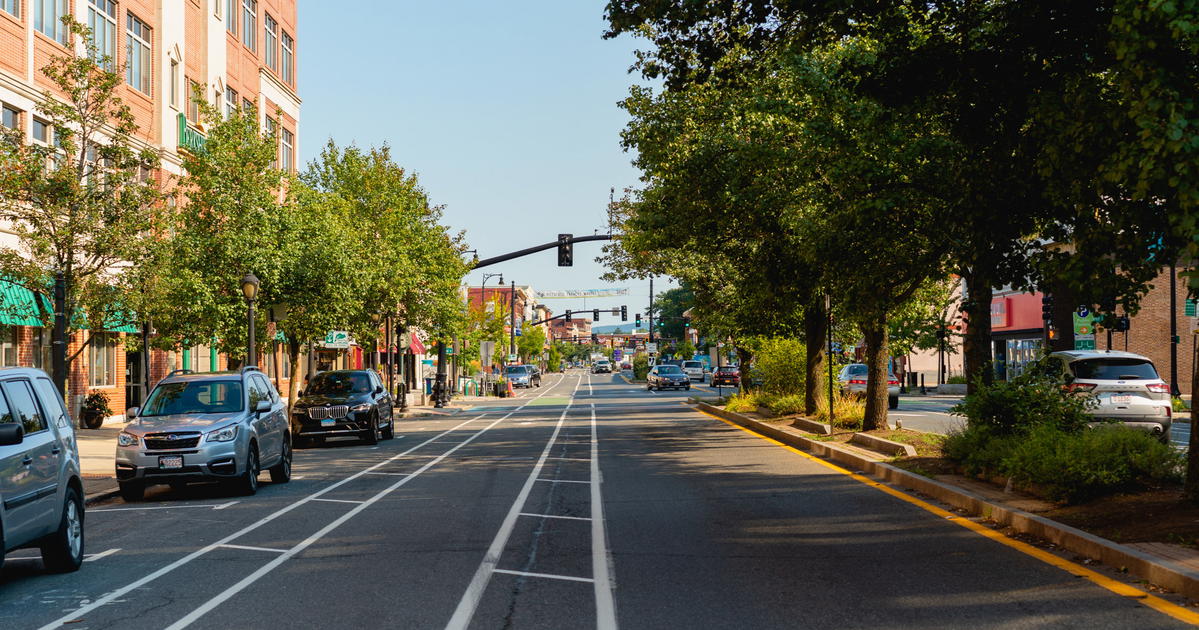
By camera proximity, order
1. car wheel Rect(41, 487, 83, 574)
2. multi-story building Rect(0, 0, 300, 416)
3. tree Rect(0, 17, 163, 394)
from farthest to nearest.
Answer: multi-story building Rect(0, 0, 300, 416) < tree Rect(0, 17, 163, 394) < car wheel Rect(41, 487, 83, 574)

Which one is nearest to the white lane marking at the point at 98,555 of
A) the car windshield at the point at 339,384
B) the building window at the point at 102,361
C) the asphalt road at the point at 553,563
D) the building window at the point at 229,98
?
the asphalt road at the point at 553,563

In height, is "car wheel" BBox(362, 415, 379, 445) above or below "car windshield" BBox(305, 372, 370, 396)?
below

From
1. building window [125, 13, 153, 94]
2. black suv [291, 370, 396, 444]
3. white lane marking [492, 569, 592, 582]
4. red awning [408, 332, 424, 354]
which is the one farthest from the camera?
red awning [408, 332, 424, 354]

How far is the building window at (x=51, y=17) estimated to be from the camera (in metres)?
26.3

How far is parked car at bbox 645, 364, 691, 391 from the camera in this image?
229 ft

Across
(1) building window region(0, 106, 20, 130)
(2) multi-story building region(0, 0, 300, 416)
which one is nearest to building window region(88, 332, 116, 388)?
(2) multi-story building region(0, 0, 300, 416)

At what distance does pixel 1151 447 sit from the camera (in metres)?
11.1

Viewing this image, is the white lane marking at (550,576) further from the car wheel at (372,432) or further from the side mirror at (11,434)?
the car wheel at (372,432)

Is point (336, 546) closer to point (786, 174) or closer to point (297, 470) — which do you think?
point (297, 470)

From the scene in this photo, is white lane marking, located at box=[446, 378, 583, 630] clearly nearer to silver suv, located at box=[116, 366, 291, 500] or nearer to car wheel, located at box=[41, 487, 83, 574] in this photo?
car wheel, located at box=[41, 487, 83, 574]

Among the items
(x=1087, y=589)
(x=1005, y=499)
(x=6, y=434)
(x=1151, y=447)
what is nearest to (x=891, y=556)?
(x=1087, y=589)

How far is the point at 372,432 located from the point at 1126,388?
52.8 feet

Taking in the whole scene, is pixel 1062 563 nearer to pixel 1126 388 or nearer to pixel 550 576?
pixel 550 576

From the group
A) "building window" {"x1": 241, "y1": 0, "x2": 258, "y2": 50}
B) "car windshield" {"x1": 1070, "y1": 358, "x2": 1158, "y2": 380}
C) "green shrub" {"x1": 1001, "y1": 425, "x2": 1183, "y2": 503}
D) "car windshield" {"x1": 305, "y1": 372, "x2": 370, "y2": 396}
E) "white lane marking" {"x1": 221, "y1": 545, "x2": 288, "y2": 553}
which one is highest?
"building window" {"x1": 241, "y1": 0, "x2": 258, "y2": 50}
